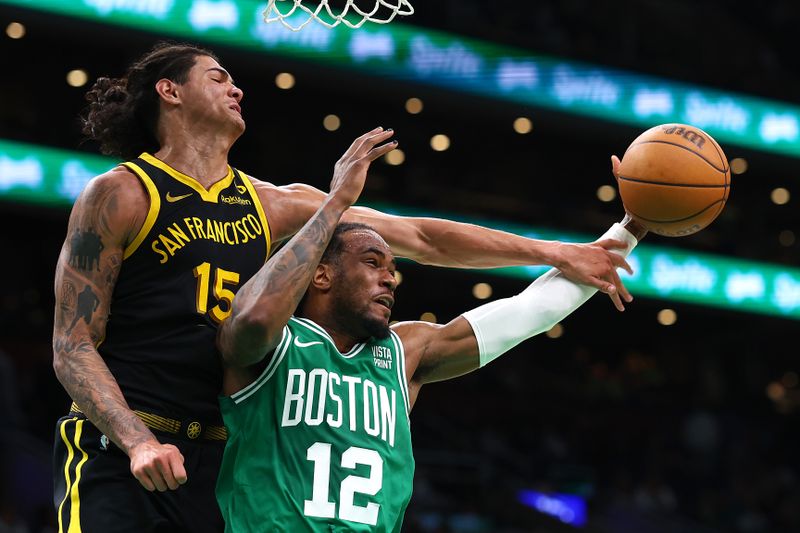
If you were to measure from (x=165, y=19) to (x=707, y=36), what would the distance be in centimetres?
1141

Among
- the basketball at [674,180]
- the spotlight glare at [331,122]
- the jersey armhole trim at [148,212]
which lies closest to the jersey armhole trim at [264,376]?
the jersey armhole trim at [148,212]

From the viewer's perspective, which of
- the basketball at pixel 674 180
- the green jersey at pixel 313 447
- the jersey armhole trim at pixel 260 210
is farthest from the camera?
the basketball at pixel 674 180

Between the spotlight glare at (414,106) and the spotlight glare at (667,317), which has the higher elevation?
the spotlight glare at (414,106)

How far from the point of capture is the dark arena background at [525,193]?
1330 centimetres

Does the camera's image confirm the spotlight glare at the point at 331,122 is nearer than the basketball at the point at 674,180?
No

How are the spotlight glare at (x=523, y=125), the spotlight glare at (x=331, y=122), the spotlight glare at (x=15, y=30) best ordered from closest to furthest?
the spotlight glare at (x=15, y=30), the spotlight glare at (x=523, y=125), the spotlight glare at (x=331, y=122)

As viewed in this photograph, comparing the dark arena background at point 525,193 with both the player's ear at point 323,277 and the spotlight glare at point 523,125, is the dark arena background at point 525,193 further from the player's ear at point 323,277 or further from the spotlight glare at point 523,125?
the player's ear at point 323,277

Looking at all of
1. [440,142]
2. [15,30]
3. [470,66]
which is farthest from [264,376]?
[440,142]

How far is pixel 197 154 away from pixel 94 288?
0.69m

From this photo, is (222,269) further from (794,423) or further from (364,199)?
(794,423)

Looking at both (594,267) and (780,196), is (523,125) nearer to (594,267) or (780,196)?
(780,196)

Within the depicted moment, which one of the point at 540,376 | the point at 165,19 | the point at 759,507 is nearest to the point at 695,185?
the point at 165,19

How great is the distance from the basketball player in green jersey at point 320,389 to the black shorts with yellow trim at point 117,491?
0.38ft

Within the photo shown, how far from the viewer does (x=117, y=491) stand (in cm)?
388
